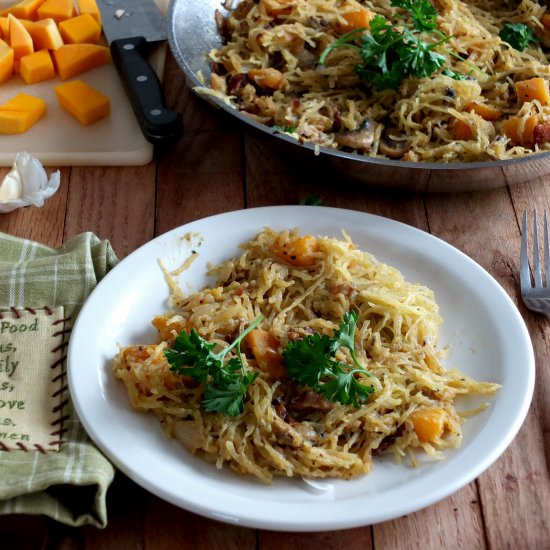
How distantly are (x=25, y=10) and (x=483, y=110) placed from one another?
234 cm

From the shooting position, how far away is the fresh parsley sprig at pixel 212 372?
2.34 m

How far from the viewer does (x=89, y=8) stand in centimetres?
438

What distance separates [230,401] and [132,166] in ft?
5.49

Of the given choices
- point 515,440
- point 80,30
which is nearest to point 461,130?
point 515,440

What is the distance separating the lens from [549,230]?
11.6 feet

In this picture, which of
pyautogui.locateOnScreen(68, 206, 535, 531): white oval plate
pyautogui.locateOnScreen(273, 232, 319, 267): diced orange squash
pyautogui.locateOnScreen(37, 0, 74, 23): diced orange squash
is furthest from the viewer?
pyautogui.locateOnScreen(37, 0, 74, 23): diced orange squash

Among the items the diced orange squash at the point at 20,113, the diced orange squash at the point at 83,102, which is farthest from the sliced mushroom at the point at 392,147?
the diced orange squash at the point at 20,113

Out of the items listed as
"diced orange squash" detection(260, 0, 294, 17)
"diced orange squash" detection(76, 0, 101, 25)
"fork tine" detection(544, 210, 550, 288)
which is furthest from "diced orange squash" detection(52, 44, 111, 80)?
"fork tine" detection(544, 210, 550, 288)

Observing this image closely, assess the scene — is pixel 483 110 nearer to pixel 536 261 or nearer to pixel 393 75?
pixel 393 75

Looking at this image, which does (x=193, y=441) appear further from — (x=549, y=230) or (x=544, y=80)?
(x=544, y=80)

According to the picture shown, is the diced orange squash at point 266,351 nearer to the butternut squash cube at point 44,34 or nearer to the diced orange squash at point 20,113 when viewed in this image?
the diced orange squash at point 20,113

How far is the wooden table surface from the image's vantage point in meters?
2.38

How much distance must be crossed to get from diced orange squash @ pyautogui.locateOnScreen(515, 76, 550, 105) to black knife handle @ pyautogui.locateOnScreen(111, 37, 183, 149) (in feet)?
4.69

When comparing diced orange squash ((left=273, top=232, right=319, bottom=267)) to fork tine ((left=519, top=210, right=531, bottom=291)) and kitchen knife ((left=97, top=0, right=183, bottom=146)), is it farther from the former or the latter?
kitchen knife ((left=97, top=0, right=183, bottom=146))
